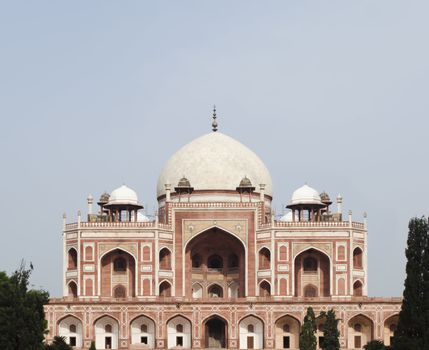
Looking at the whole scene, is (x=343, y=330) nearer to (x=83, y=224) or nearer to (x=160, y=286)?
(x=160, y=286)

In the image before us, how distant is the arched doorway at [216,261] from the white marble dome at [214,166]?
3669 millimetres

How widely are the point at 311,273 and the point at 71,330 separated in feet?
49.2

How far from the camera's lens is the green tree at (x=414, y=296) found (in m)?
50.2

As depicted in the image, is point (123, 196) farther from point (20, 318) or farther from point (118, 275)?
point (20, 318)

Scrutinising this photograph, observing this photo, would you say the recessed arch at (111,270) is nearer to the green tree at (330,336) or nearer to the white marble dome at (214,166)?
the white marble dome at (214,166)

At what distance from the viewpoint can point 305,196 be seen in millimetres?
78562

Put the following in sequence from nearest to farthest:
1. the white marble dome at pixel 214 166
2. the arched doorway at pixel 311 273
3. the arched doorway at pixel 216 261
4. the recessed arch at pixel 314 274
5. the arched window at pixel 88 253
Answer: the arched window at pixel 88 253 < the recessed arch at pixel 314 274 < the arched doorway at pixel 311 273 < the arched doorway at pixel 216 261 < the white marble dome at pixel 214 166

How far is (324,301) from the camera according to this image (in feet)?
234

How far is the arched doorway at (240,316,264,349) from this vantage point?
71.6 metres

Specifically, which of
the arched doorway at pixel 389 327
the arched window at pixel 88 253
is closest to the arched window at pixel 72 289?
the arched window at pixel 88 253

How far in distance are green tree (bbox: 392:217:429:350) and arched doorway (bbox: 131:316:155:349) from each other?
23.5 m

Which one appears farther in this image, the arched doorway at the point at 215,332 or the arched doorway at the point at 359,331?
the arched doorway at the point at 215,332

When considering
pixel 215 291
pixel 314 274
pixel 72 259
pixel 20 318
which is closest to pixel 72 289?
pixel 72 259

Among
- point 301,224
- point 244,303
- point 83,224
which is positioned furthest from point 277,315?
point 83,224
